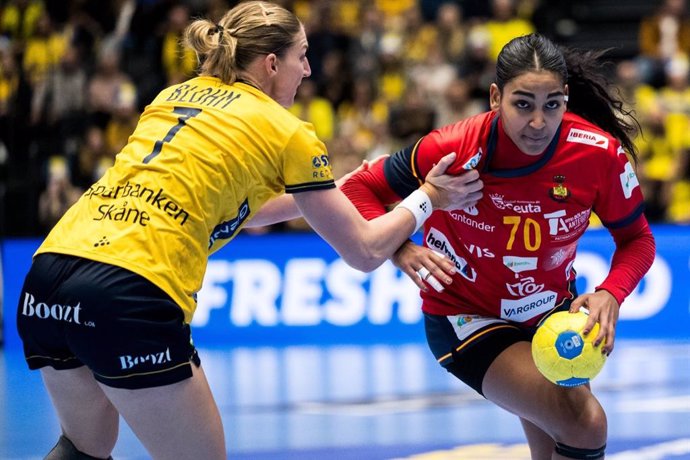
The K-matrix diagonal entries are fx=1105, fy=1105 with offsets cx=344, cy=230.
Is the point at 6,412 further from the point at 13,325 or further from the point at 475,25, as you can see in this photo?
the point at 475,25

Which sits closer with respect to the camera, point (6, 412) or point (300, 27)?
point (300, 27)

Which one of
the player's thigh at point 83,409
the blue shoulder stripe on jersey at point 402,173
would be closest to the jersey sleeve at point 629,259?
the blue shoulder stripe on jersey at point 402,173

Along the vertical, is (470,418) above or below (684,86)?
below

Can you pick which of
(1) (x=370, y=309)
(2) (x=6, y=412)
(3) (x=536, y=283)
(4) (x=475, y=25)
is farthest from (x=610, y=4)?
(3) (x=536, y=283)

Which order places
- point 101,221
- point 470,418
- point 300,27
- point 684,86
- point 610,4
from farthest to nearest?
1. point 610,4
2. point 684,86
3. point 470,418
4. point 300,27
5. point 101,221

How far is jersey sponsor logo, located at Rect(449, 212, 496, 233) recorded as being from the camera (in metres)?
4.20

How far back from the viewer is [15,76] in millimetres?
10852

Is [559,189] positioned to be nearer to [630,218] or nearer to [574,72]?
[630,218]

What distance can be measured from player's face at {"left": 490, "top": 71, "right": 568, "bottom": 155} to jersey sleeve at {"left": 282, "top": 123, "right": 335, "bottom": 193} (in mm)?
858

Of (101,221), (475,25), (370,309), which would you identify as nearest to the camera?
(101,221)

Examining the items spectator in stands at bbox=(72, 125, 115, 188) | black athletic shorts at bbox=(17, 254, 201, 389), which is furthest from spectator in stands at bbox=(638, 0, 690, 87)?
black athletic shorts at bbox=(17, 254, 201, 389)

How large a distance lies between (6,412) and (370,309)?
3849 mm

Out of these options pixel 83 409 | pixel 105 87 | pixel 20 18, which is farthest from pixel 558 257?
pixel 20 18

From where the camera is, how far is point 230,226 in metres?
3.49
